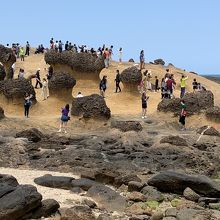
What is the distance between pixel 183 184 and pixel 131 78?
1703 centimetres

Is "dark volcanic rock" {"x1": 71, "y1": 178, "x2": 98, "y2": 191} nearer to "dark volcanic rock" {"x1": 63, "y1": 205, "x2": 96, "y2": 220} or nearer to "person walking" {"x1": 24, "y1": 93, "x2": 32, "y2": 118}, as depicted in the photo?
"dark volcanic rock" {"x1": 63, "y1": 205, "x2": 96, "y2": 220}

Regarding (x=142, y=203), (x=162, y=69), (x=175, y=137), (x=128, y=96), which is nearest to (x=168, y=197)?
(x=142, y=203)

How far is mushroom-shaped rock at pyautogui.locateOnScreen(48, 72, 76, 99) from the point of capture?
2675 centimetres

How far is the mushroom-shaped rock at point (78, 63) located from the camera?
3141 centimetres

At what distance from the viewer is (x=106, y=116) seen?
905 inches

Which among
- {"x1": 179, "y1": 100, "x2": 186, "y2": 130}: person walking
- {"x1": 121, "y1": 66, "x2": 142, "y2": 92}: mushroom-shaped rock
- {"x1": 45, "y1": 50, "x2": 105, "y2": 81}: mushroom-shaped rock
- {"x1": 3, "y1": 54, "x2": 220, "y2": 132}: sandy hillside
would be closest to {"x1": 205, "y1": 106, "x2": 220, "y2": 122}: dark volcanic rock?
{"x1": 3, "y1": 54, "x2": 220, "y2": 132}: sandy hillside

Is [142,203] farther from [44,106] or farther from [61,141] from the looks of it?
[44,106]

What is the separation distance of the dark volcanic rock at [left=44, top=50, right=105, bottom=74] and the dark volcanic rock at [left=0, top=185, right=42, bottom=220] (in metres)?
21.9

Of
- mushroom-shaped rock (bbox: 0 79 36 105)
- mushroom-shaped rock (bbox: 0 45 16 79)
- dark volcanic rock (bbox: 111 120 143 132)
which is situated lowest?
dark volcanic rock (bbox: 111 120 143 132)

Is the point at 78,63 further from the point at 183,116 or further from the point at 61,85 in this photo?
the point at 183,116

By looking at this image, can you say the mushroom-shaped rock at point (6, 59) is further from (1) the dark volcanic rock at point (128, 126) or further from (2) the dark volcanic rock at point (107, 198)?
(2) the dark volcanic rock at point (107, 198)

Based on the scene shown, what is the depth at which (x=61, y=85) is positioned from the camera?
88.0 ft

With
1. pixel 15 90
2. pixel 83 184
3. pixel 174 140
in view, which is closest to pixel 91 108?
pixel 15 90

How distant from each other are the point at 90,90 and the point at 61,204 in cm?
2117
